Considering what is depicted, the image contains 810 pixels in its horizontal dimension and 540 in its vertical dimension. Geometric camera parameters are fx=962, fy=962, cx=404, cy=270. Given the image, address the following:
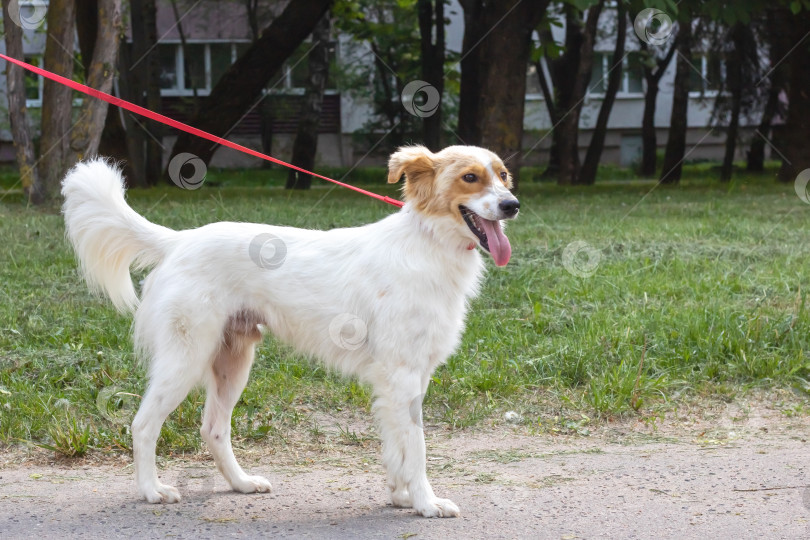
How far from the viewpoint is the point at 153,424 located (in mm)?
4238

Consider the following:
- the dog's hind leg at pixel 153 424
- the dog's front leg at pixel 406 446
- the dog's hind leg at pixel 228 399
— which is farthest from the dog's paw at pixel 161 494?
the dog's front leg at pixel 406 446

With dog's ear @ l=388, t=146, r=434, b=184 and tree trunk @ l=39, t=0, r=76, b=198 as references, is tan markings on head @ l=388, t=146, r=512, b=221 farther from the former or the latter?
tree trunk @ l=39, t=0, r=76, b=198

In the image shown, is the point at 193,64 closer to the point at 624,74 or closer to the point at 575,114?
the point at 624,74

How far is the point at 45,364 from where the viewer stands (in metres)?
6.01

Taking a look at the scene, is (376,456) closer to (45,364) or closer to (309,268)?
(309,268)

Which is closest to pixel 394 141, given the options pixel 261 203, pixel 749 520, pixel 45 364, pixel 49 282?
pixel 261 203

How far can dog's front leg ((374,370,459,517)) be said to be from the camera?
13.5 ft

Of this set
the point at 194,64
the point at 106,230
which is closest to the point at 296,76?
the point at 194,64

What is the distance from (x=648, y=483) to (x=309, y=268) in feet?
6.13

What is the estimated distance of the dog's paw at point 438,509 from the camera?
161 inches

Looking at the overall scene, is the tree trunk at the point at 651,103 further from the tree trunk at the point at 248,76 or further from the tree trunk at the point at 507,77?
the tree trunk at the point at 248,76

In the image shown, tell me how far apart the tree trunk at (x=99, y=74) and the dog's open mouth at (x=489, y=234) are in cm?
925

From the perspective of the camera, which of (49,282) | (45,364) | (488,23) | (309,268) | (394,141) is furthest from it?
(394,141)

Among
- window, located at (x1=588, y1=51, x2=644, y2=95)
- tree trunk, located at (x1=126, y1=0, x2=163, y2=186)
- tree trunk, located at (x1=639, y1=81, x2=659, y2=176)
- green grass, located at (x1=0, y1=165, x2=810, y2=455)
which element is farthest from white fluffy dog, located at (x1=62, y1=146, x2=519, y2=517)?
tree trunk, located at (x1=639, y1=81, x2=659, y2=176)
